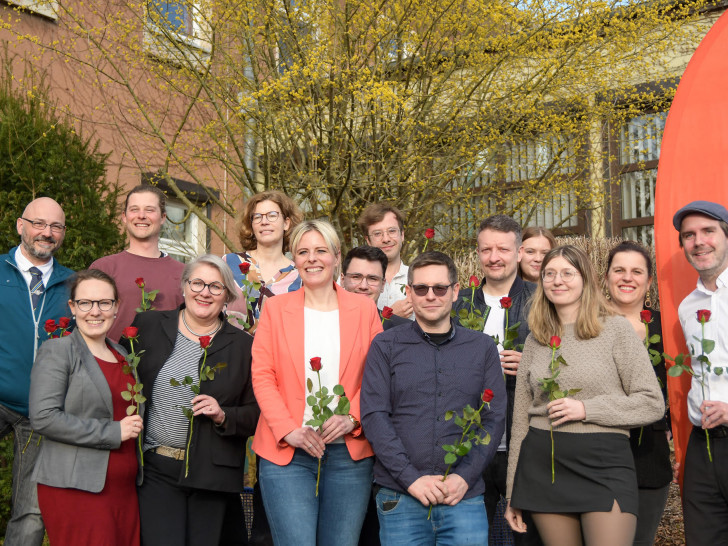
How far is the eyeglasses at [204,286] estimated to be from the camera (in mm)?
3297

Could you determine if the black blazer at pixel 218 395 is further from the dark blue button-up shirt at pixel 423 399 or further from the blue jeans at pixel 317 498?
the dark blue button-up shirt at pixel 423 399

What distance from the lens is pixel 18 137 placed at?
5.22m

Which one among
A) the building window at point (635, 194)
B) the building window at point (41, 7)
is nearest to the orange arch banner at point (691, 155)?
the building window at point (635, 194)

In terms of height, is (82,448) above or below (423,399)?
below

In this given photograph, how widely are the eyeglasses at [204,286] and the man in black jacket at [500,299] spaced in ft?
3.80

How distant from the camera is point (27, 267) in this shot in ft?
12.8

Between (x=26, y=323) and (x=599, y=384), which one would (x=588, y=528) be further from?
(x=26, y=323)

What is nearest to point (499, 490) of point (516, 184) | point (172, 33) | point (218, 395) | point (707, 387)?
point (707, 387)

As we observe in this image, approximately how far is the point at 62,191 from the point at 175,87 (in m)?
2.28

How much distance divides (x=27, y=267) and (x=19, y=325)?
0.33 meters

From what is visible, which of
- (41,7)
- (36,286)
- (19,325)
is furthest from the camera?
(41,7)

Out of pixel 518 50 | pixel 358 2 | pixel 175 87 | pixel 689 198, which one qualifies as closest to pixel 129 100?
pixel 175 87

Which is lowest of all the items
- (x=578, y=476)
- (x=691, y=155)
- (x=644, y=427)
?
(x=578, y=476)

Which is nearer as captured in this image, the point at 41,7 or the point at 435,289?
the point at 435,289
